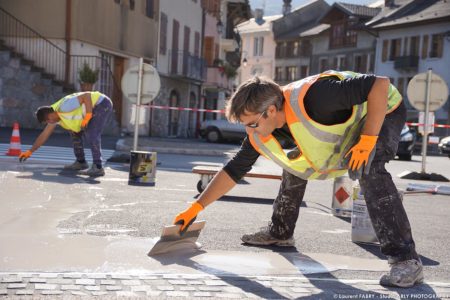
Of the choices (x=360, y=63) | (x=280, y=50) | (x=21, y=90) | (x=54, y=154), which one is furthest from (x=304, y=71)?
(x=54, y=154)

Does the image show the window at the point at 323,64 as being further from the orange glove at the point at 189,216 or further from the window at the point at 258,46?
the orange glove at the point at 189,216

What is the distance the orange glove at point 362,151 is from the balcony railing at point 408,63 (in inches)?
1752

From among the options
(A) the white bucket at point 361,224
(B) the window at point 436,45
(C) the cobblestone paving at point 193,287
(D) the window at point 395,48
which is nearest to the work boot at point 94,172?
(A) the white bucket at point 361,224

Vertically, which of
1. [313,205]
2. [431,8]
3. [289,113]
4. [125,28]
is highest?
[431,8]

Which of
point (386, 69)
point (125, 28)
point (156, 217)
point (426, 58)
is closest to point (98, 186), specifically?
point (156, 217)

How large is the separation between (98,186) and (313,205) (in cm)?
293

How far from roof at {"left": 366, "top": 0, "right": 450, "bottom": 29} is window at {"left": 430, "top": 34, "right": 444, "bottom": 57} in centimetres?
136

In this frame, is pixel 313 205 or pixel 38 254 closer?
pixel 38 254

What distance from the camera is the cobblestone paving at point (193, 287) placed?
152 inches

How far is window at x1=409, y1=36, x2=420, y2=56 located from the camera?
47000 mm

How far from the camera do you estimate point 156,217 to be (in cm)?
673

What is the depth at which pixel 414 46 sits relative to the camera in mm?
47250

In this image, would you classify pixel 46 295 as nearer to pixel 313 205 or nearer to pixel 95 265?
pixel 95 265

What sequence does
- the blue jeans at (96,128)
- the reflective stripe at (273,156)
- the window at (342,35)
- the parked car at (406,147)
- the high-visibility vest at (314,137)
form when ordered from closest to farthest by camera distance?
1. the high-visibility vest at (314,137)
2. the reflective stripe at (273,156)
3. the blue jeans at (96,128)
4. the parked car at (406,147)
5. the window at (342,35)
